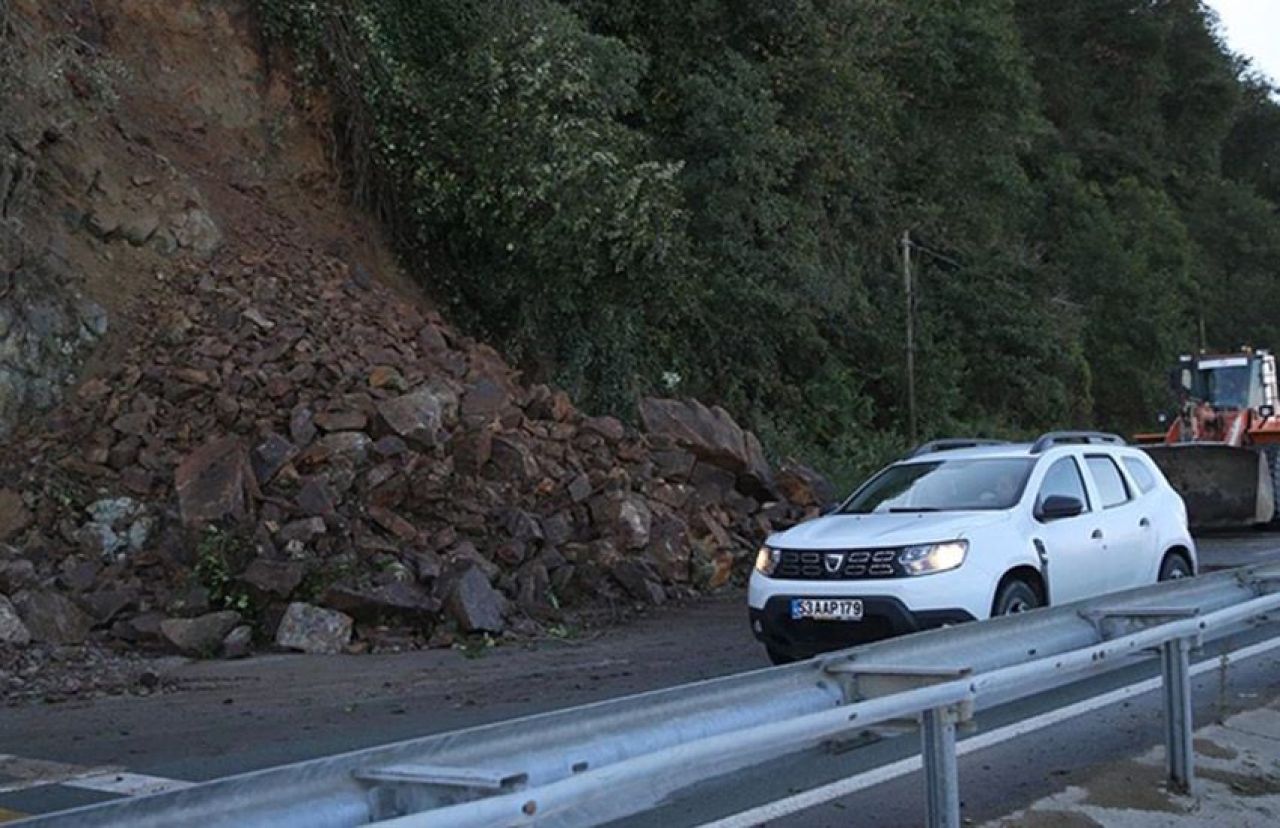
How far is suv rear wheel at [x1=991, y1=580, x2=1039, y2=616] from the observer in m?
9.85

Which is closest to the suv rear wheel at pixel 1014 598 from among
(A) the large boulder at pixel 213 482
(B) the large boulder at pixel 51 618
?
(A) the large boulder at pixel 213 482

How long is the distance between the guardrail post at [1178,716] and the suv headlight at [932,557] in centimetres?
272

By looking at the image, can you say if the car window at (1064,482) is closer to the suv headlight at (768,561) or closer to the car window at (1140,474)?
the car window at (1140,474)

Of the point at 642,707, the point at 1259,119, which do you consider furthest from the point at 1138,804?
the point at 1259,119

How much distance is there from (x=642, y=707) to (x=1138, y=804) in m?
3.13

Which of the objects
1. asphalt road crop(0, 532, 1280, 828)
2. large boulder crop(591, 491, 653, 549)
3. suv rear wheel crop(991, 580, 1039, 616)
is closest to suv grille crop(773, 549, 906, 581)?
suv rear wheel crop(991, 580, 1039, 616)

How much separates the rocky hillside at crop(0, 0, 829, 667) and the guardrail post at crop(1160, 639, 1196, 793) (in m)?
7.63

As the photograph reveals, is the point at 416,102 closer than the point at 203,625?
No

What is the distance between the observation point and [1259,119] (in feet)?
209

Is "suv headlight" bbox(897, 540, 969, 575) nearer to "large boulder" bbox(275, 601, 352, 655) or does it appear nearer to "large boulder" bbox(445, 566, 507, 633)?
"large boulder" bbox(445, 566, 507, 633)

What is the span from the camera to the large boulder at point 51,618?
41.5 feet

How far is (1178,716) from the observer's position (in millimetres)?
6867

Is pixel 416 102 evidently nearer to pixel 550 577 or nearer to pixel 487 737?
pixel 550 577

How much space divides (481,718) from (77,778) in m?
2.61
